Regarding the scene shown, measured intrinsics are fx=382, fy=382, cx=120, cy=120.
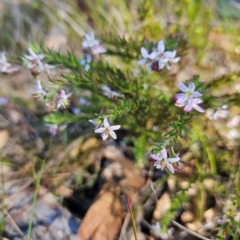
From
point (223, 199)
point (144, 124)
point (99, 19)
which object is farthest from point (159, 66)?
point (99, 19)

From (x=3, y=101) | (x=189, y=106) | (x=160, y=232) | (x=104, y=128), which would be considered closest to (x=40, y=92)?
(x=104, y=128)

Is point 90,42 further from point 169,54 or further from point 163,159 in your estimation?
point 163,159

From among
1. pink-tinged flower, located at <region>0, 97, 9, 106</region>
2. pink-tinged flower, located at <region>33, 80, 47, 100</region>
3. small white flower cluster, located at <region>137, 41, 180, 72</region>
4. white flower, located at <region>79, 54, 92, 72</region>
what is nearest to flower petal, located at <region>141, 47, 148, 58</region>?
small white flower cluster, located at <region>137, 41, 180, 72</region>

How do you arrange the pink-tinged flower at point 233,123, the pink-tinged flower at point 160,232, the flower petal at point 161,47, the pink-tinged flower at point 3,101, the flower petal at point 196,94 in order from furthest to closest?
the pink-tinged flower at point 3,101
the pink-tinged flower at point 233,123
the pink-tinged flower at point 160,232
the flower petal at point 161,47
the flower petal at point 196,94

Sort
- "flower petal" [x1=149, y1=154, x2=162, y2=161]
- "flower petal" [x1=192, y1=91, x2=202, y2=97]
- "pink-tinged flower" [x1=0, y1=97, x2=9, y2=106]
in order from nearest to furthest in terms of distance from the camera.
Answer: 1. "flower petal" [x1=149, y1=154, x2=162, y2=161]
2. "flower petal" [x1=192, y1=91, x2=202, y2=97]
3. "pink-tinged flower" [x1=0, y1=97, x2=9, y2=106]

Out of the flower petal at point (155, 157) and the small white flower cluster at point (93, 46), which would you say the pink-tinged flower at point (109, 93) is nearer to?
the small white flower cluster at point (93, 46)

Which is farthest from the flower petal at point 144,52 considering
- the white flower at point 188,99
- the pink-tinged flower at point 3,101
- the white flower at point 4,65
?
the pink-tinged flower at point 3,101

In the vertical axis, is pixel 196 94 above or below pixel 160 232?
above

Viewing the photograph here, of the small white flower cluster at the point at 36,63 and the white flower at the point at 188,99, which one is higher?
the white flower at the point at 188,99

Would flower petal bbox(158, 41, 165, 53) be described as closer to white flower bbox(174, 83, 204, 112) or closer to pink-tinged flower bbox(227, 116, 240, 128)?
white flower bbox(174, 83, 204, 112)

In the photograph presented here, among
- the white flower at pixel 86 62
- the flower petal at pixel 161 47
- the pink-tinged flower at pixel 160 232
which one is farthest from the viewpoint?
the white flower at pixel 86 62

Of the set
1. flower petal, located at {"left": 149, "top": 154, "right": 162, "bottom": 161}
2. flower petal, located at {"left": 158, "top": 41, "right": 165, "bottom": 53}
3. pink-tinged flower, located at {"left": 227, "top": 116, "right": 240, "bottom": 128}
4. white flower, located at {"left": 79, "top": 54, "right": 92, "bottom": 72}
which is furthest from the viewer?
pink-tinged flower, located at {"left": 227, "top": 116, "right": 240, "bottom": 128}

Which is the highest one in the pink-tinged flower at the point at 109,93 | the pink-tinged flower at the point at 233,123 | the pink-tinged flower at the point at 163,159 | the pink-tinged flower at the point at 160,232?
the pink-tinged flower at the point at 163,159
